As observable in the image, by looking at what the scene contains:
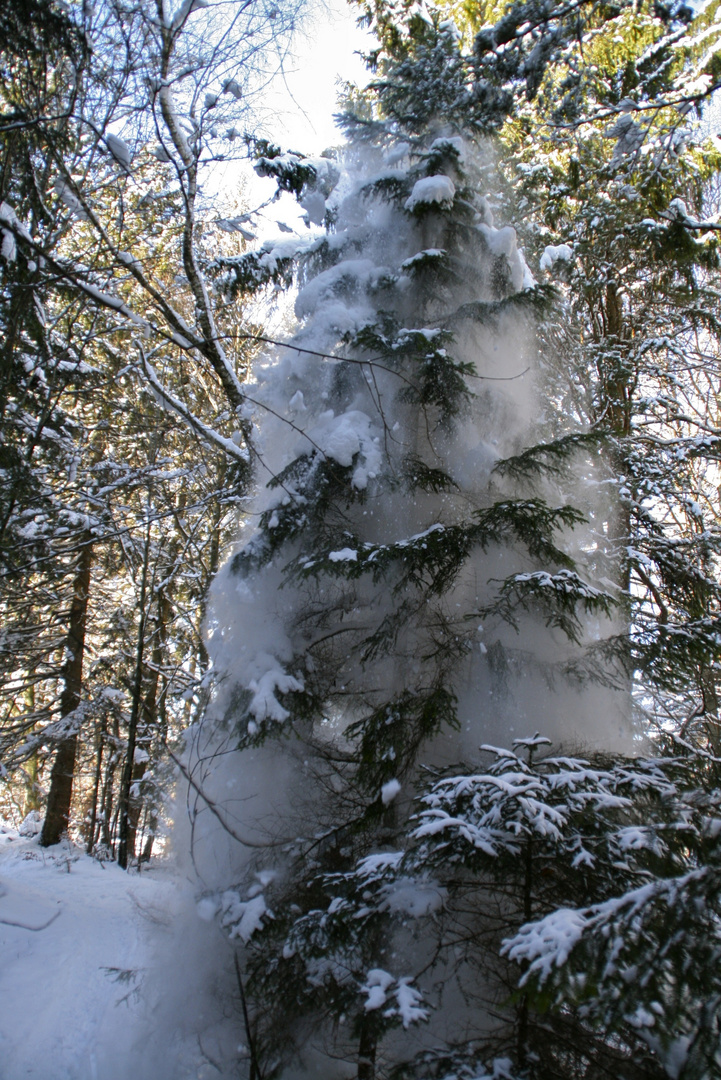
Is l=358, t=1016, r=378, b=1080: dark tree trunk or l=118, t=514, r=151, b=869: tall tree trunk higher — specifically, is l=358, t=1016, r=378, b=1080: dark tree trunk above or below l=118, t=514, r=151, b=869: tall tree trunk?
below

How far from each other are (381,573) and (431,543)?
1.45ft

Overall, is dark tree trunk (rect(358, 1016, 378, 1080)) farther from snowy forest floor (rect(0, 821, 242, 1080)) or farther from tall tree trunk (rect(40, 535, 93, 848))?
tall tree trunk (rect(40, 535, 93, 848))

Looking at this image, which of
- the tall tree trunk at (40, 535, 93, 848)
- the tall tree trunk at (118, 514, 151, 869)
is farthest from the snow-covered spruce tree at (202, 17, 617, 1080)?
the tall tree trunk at (40, 535, 93, 848)

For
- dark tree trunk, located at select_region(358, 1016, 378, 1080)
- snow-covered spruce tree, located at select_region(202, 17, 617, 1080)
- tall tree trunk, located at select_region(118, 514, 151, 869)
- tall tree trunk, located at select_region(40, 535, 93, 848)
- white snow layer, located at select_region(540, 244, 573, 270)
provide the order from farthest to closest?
1. tall tree trunk, located at select_region(40, 535, 93, 848)
2. tall tree trunk, located at select_region(118, 514, 151, 869)
3. white snow layer, located at select_region(540, 244, 573, 270)
4. snow-covered spruce tree, located at select_region(202, 17, 617, 1080)
5. dark tree trunk, located at select_region(358, 1016, 378, 1080)

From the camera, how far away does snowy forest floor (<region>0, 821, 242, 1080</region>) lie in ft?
11.9

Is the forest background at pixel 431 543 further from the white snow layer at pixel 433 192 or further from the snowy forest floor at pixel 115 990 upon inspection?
the snowy forest floor at pixel 115 990

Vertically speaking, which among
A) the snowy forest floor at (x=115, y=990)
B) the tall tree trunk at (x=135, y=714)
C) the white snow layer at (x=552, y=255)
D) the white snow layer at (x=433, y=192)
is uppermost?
the white snow layer at (x=552, y=255)

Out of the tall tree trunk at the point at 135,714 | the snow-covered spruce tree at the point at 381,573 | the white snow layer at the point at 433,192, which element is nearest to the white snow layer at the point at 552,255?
the snow-covered spruce tree at the point at 381,573

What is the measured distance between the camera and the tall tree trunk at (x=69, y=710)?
10062 millimetres

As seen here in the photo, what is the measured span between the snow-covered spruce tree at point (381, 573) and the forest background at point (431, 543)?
0.10 feet

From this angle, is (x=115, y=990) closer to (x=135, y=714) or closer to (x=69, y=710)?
(x=135, y=714)

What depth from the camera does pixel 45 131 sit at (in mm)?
3055

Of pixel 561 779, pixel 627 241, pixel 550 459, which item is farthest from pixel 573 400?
pixel 561 779

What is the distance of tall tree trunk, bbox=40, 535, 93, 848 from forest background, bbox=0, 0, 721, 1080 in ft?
8.98
